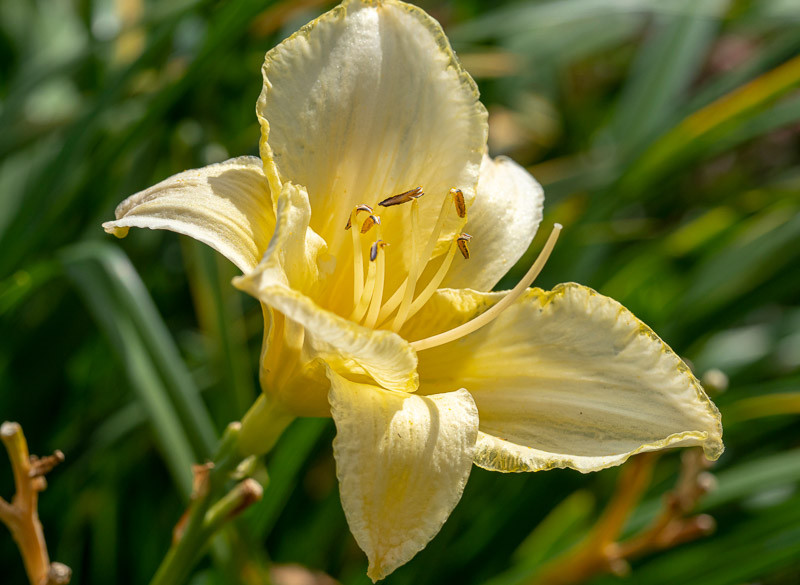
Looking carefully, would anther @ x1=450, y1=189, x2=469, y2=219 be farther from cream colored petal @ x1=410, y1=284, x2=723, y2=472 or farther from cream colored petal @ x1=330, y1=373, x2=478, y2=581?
cream colored petal @ x1=330, y1=373, x2=478, y2=581

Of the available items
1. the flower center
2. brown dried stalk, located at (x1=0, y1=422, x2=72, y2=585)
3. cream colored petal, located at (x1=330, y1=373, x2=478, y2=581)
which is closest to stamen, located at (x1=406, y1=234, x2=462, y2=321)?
the flower center

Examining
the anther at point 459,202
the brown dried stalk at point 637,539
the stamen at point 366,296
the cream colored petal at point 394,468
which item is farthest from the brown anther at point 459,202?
the brown dried stalk at point 637,539

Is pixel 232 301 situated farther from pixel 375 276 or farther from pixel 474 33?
pixel 375 276

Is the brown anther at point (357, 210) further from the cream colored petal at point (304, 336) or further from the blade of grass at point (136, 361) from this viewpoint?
the blade of grass at point (136, 361)

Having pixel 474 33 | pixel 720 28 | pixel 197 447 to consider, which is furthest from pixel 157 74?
Result: pixel 720 28

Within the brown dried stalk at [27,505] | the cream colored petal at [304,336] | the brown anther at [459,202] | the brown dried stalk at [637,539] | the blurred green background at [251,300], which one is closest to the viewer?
the cream colored petal at [304,336]
